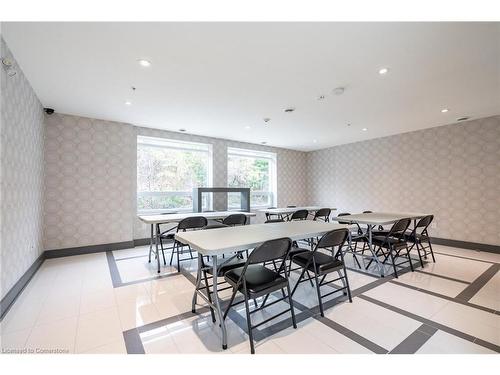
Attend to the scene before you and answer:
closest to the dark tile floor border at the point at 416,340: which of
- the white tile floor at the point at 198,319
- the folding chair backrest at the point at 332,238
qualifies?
the white tile floor at the point at 198,319

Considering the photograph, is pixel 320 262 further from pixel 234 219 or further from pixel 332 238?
pixel 234 219

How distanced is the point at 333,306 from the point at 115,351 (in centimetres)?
194

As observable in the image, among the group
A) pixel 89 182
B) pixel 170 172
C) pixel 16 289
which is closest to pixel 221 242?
pixel 16 289

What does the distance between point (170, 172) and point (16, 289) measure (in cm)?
331

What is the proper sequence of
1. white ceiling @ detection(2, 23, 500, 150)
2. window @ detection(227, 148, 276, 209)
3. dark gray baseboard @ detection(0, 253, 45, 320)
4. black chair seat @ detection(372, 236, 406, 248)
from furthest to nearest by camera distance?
window @ detection(227, 148, 276, 209)
black chair seat @ detection(372, 236, 406, 248)
dark gray baseboard @ detection(0, 253, 45, 320)
white ceiling @ detection(2, 23, 500, 150)

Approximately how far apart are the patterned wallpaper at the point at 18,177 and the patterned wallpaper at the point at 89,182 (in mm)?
474

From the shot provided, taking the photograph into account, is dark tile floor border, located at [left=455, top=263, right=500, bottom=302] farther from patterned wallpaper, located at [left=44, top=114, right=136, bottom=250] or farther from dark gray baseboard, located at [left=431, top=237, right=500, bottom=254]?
patterned wallpaper, located at [left=44, top=114, right=136, bottom=250]

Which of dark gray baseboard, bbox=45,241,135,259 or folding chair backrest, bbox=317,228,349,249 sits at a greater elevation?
folding chair backrest, bbox=317,228,349,249

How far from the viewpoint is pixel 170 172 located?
534 cm

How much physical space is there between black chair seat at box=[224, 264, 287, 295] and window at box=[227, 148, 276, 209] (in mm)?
4263

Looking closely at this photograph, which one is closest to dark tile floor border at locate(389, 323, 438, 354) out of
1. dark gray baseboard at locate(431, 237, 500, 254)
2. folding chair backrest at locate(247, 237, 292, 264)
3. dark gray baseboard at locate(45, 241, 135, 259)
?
folding chair backrest at locate(247, 237, 292, 264)

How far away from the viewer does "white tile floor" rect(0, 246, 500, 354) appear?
171 centimetres
